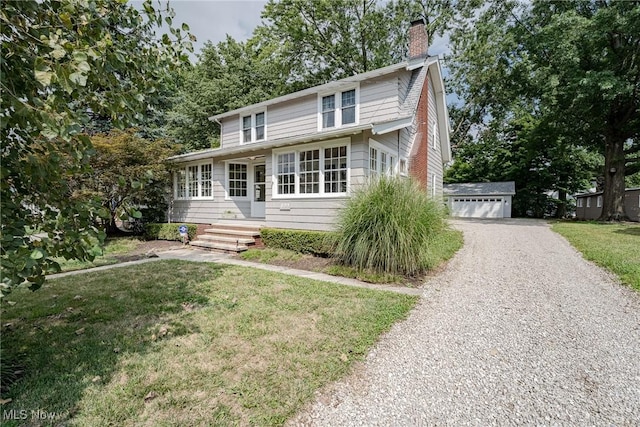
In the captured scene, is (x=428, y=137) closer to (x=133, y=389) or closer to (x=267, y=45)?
(x=133, y=389)

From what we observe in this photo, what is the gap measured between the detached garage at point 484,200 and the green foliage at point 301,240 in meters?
18.9

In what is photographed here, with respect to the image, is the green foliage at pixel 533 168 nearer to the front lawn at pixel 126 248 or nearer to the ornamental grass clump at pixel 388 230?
the ornamental grass clump at pixel 388 230

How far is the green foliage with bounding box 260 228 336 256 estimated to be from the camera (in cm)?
794

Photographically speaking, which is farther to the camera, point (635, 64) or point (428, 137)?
point (635, 64)

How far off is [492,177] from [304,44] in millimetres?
21160

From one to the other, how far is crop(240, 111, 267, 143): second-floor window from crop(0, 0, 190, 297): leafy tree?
11.3 m

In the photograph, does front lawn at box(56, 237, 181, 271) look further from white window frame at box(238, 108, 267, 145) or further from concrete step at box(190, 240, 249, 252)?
white window frame at box(238, 108, 267, 145)

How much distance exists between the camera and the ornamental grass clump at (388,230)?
6273 millimetres

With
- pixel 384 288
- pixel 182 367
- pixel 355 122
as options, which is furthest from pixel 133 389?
pixel 355 122

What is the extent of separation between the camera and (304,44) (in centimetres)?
2281

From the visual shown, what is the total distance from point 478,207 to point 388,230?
22.9 metres

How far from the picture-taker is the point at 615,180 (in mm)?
17609

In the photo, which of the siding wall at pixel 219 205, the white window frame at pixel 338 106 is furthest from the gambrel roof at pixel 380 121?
the siding wall at pixel 219 205

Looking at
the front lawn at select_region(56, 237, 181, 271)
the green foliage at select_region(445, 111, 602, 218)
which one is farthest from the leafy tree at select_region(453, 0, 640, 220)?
the front lawn at select_region(56, 237, 181, 271)
